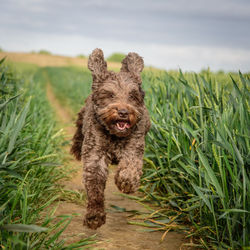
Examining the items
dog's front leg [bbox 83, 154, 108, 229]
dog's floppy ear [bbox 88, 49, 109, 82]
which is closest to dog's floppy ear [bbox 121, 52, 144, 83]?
dog's floppy ear [bbox 88, 49, 109, 82]

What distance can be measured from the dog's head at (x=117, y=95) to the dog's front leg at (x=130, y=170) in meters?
0.26

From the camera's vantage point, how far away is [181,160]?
365cm

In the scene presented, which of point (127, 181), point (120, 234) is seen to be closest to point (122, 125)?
point (127, 181)

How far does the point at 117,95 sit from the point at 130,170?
0.83m

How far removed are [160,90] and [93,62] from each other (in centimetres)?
224

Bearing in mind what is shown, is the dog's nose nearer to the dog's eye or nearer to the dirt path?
the dog's eye

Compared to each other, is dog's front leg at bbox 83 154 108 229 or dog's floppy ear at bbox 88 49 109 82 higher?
dog's floppy ear at bbox 88 49 109 82

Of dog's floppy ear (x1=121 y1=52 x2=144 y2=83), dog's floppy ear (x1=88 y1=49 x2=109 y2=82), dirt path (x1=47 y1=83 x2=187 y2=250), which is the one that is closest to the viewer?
dirt path (x1=47 y1=83 x2=187 y2=250)

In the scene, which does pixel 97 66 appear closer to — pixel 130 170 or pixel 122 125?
pixel 122 125

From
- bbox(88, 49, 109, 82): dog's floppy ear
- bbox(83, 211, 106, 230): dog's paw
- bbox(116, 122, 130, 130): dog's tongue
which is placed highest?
bbox(88, 49, 109, 82): dog's floppy ear

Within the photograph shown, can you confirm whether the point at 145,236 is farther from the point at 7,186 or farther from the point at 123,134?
the point at 7,186

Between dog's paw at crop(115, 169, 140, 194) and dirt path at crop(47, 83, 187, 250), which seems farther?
dog's paw at crop(115, 169, 140, 194)

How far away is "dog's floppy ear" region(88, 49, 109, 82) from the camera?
353 centimetres

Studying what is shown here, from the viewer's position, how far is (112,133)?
3301 millimetres
